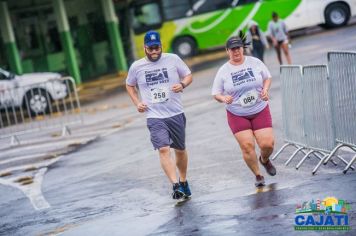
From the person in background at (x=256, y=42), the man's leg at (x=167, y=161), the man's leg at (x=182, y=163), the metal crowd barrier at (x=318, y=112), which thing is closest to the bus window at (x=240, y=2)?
the person in background at (x=256, y=42)

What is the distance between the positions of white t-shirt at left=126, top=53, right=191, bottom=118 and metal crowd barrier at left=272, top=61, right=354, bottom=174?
176 centimetres

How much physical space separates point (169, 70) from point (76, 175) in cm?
402

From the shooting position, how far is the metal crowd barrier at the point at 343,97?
353 inches

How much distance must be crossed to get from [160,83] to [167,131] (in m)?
0.56

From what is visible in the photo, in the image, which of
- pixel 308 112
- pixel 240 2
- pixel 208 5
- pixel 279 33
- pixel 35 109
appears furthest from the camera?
pixel 208 5

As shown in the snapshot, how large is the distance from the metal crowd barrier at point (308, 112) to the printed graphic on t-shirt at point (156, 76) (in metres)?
1.96

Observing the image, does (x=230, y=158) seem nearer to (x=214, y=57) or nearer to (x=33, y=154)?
(x=33, y=154)

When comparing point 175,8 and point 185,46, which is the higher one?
point 175,8

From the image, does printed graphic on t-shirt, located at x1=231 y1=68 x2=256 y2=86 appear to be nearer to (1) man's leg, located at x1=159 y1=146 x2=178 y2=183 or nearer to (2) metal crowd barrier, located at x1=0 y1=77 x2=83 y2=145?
(1) man's leg, located at x1=159 y1=146 x2=178 y2=183

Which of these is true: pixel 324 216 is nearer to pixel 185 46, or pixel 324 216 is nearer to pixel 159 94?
pixel 159 94

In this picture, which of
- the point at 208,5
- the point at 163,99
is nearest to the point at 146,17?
the point at 208,5

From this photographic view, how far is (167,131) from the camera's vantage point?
Answer: 9.20 m

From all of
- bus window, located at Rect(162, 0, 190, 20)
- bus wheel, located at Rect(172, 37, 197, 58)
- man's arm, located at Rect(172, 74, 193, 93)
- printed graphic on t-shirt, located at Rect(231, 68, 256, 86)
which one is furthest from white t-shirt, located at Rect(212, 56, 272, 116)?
bus window, located at Rect(162, 0, 190, 20)

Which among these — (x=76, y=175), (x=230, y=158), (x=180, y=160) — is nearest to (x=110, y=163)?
(x=76, y=175)
